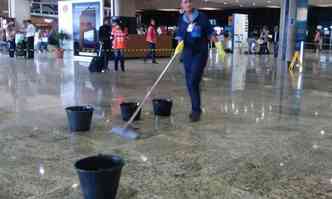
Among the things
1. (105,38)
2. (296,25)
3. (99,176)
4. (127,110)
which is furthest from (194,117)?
(296,25)

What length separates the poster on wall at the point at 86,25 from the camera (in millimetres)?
15047

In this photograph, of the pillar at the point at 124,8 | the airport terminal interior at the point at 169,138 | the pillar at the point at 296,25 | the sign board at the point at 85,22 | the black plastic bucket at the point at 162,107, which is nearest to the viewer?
the airport terminal interior at the point at 169,138

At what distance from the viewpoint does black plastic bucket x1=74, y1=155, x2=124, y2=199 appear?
2.41 m

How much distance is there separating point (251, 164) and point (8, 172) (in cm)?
194

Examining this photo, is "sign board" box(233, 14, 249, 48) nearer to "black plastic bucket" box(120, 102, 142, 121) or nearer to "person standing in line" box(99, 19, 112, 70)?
"person standing in line" box(99, 19, 112, 70)

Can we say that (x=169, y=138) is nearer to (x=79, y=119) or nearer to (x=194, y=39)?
(x=79, y=119)

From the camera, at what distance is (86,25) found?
15672 mm

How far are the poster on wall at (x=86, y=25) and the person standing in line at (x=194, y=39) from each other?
10.4 meters

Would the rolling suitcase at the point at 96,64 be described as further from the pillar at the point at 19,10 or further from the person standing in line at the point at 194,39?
the pillar at the point at 19,10

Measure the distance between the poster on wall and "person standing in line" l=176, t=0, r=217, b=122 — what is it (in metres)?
10.4

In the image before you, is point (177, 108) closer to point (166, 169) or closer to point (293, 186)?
point (166, 169)

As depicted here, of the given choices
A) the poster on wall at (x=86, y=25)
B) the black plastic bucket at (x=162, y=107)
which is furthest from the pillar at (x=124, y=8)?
the black plastic bucket at (x=162, y=107)

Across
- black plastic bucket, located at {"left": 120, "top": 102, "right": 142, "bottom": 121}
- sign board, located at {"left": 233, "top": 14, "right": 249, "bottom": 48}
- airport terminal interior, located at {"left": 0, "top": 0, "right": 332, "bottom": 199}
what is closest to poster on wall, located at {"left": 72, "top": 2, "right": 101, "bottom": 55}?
airport terminal interior, located at {"left": 0, "top": 0, "right": 332, "bottom": 199}

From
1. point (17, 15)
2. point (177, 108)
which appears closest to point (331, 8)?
point (17, 15)
